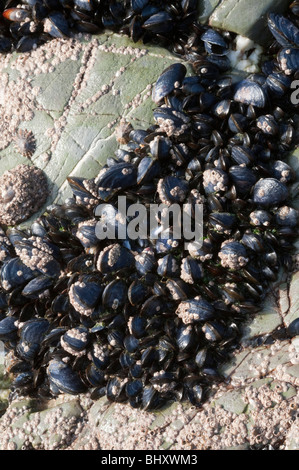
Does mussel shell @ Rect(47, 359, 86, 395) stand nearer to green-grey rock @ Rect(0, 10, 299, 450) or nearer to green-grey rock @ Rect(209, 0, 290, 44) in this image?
green-grey rock @ Rect(0, 10, 299, 450)

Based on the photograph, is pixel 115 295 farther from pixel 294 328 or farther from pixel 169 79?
pixel 169 79

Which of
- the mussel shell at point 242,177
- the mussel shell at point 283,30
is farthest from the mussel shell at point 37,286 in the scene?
the mussel shell at point 283,30

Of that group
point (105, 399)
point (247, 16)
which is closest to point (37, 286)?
point (105, 399)

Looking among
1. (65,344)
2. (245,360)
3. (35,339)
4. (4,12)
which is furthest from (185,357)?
(4,12)

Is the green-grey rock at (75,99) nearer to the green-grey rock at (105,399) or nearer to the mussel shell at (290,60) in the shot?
the green-grey rock at (105,399)

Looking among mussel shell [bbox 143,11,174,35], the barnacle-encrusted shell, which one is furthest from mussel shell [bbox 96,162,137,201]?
mussel shell [bbox 143,11,174,35]

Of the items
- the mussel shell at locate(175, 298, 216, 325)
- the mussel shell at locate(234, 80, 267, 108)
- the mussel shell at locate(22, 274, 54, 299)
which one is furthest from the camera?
the mussel shell at locate(22, 274, 54, 299)
